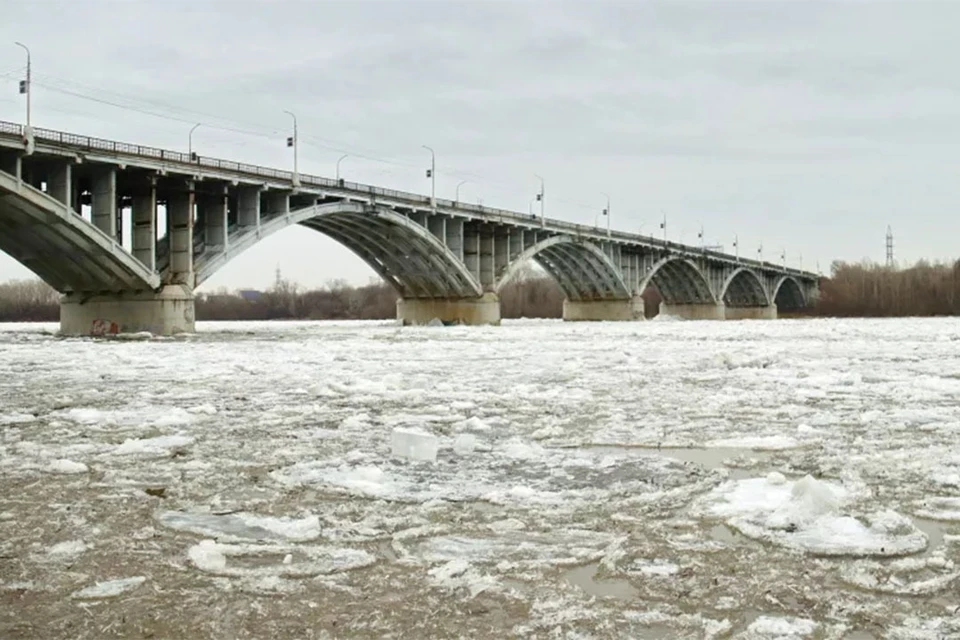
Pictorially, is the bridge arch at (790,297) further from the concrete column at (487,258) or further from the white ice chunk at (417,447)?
the white ice chunk at (417,447)

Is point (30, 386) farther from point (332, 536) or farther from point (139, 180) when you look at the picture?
point (139, 180)

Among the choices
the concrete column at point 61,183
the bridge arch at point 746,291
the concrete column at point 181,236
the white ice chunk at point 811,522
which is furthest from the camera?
the bridge arch at point 746,291

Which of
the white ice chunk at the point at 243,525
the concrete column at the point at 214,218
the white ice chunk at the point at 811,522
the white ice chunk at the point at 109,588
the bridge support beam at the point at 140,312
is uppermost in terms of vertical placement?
the concrete column at the point at 214,218

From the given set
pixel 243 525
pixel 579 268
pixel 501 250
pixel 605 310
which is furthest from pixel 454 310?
pixel 243 525

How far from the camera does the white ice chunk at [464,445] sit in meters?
6.86

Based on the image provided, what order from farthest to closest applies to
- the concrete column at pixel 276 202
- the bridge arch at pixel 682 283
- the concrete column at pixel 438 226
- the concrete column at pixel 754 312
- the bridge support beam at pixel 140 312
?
the concrete column at pixel 754 312 < the bridge arch at pixel 682 283 < the concrete column at pixel 438 226 < the concrete column at pixel 276 202 < the bridge support beam at pixel 140 312

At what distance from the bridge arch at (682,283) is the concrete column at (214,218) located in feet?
194

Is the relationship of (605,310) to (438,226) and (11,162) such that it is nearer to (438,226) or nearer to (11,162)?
(438,226)

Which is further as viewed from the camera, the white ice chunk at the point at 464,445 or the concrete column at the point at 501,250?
the concrete column at the point at 501,250

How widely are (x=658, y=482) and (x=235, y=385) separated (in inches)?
341

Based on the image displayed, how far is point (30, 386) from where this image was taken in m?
12.7

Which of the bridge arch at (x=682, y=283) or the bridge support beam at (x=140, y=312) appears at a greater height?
the bridge arch at (x=682, y=283)

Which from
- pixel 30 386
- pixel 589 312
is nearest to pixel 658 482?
pixel 30 386

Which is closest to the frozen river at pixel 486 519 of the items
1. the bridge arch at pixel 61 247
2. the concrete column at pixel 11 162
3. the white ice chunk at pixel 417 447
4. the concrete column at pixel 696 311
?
the white ice chunk at pixel 417 447
